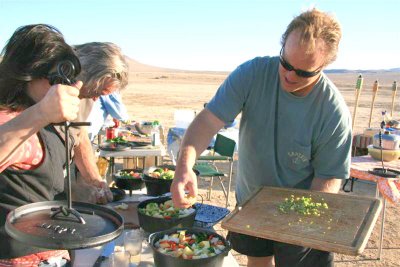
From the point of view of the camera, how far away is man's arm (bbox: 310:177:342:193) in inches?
94.6

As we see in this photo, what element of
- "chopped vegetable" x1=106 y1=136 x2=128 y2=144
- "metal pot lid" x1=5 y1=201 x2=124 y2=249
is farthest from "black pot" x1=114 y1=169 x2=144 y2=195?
"chopped vegetable" x1=106 y1=136 x2=128 y2=144

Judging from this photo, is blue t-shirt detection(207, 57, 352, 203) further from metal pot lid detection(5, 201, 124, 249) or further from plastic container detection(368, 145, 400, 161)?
plastic container detection(368, 145, 400, 161)

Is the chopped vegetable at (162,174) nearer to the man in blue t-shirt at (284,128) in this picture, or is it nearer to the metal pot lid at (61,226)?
the man in blue t-shirt at (284,128)

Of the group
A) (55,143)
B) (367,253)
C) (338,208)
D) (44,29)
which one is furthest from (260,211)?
(367,253)

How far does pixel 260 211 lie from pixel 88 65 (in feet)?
5.21

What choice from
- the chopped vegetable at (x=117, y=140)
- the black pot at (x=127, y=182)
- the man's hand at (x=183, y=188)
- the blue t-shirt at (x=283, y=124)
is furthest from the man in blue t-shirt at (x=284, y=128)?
the chopped vegetable at (x=117, y=140)

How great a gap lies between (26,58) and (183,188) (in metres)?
0.92

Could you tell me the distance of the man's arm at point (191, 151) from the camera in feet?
6.38

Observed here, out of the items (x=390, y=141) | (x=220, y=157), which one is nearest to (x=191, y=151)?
(x=390, y=141)

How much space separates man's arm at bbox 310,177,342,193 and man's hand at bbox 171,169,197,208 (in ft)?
2.82

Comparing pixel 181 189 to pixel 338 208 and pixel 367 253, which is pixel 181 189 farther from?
pixel 367 253

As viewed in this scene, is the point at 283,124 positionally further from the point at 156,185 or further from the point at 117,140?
the point at 117,140

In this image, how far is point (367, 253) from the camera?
4754 mm

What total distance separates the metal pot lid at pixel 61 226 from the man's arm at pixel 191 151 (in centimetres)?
57
